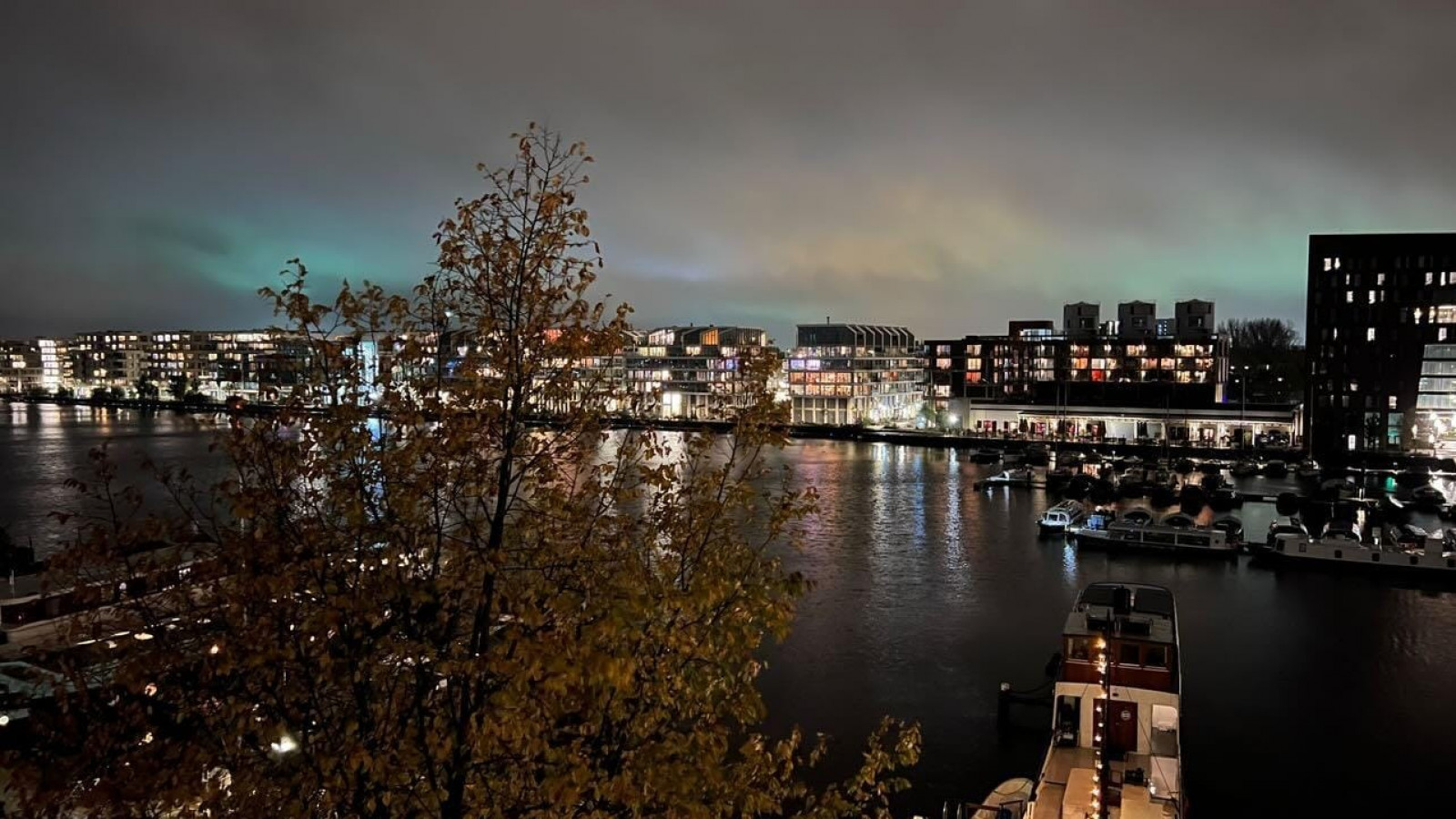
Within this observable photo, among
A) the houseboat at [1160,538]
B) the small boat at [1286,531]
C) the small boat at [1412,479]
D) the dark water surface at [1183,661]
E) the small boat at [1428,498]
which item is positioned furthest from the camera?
the small boat at [1412,479]

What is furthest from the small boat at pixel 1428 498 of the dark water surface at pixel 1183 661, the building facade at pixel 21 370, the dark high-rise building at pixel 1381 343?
the building facade at pixel 21 370

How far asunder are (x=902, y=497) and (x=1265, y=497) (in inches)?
517

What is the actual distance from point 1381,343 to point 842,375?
33293 mm

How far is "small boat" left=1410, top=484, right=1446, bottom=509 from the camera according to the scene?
29969 millimetres

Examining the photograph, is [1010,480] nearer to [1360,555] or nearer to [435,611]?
[1360,555]

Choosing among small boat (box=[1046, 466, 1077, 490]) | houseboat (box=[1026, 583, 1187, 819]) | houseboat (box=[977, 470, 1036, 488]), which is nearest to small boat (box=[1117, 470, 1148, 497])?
small boat (box=[1046, 466, 1077, 490])

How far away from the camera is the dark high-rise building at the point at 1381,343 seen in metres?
41.1

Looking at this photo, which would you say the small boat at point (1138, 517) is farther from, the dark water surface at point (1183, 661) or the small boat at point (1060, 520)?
the dark water surface at point (1183, 661)

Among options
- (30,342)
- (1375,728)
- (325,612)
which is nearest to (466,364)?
(325,612)

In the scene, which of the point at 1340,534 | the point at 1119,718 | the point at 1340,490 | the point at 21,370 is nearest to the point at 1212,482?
the point at 1340,490

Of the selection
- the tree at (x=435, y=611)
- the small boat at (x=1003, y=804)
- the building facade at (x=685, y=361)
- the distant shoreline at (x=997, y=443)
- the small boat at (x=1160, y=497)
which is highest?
the building facade at (x=685, y=361)

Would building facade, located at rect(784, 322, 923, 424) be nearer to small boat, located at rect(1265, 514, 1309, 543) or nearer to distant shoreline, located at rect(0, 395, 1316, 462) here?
distant shoreline, located at rect(0, 395, 1316, 462)

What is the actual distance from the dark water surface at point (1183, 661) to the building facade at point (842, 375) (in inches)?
1532

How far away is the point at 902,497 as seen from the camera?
32750 millimetres
